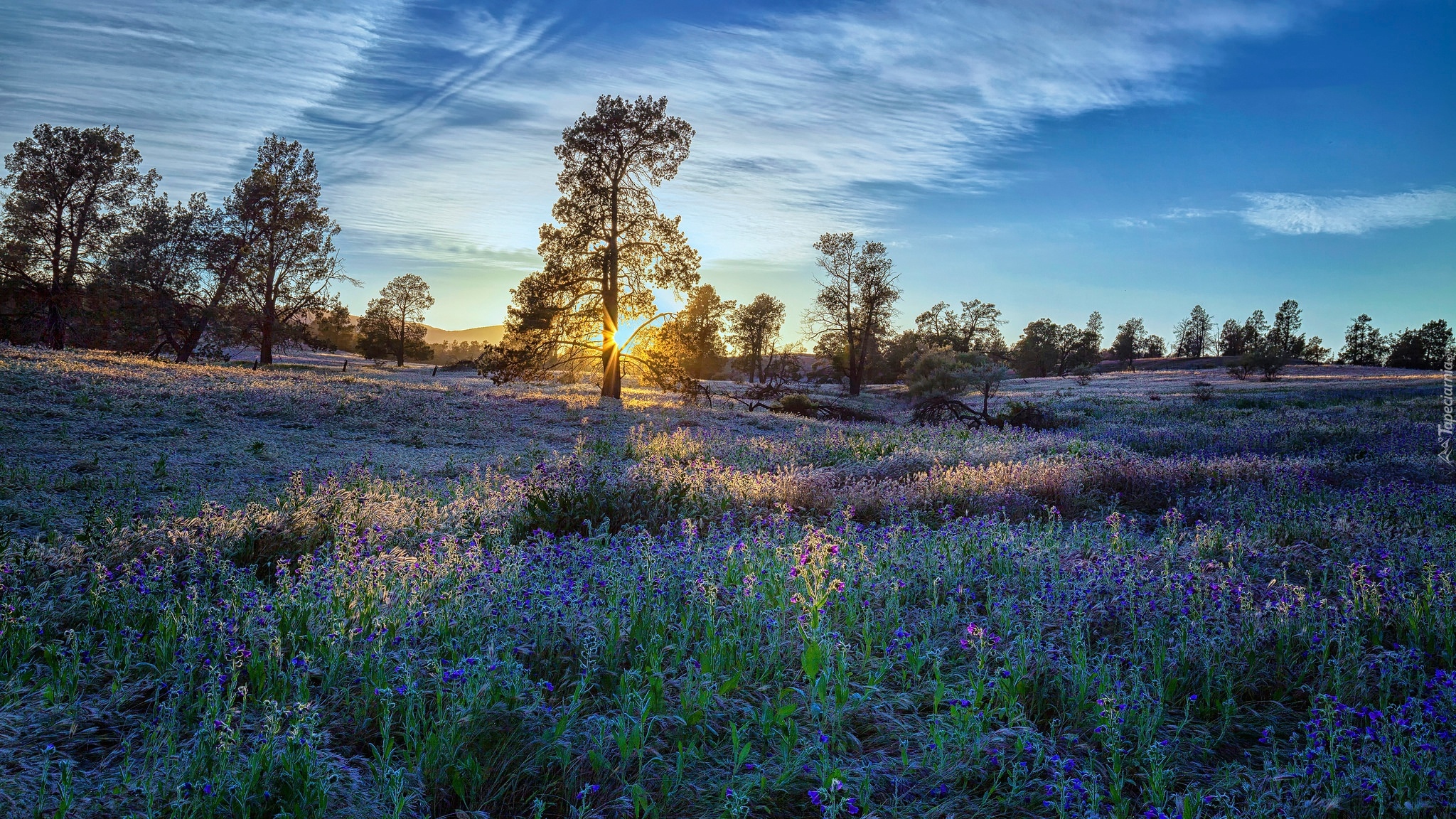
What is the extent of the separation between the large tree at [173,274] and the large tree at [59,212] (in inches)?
45.5

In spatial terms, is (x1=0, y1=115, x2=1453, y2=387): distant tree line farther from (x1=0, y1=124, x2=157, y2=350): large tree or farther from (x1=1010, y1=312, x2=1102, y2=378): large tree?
(x1=1010, y1=312, x2=1102, y2=378): large tree

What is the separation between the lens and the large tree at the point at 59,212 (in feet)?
92.0

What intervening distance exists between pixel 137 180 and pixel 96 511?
33.3m

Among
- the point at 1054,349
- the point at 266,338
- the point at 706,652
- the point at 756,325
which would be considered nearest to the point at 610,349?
the point at 266,338

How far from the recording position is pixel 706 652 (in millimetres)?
3609

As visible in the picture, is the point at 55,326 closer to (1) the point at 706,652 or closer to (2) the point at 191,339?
(2) the point at 191,339

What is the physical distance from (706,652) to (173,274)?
115 ft

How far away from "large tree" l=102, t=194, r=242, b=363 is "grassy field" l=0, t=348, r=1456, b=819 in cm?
2560

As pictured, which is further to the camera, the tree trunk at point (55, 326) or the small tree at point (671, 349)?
the tree trunk at point (55, 326)

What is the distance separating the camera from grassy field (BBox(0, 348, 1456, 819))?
2777 millimetres

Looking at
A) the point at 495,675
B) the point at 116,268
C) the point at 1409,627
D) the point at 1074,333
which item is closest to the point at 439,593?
the point at 495,675

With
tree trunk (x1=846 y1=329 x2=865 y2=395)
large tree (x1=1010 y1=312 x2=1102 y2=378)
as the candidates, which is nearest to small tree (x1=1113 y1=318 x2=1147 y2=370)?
large tree (x1=1010 y1=312 x2=1102 y2=378)

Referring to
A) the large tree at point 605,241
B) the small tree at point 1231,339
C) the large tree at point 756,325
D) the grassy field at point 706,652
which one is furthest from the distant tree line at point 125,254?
the small tree at point 1231,339

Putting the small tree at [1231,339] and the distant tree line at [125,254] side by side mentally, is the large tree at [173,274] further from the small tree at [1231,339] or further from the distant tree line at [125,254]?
the small tree at [1231,339]
